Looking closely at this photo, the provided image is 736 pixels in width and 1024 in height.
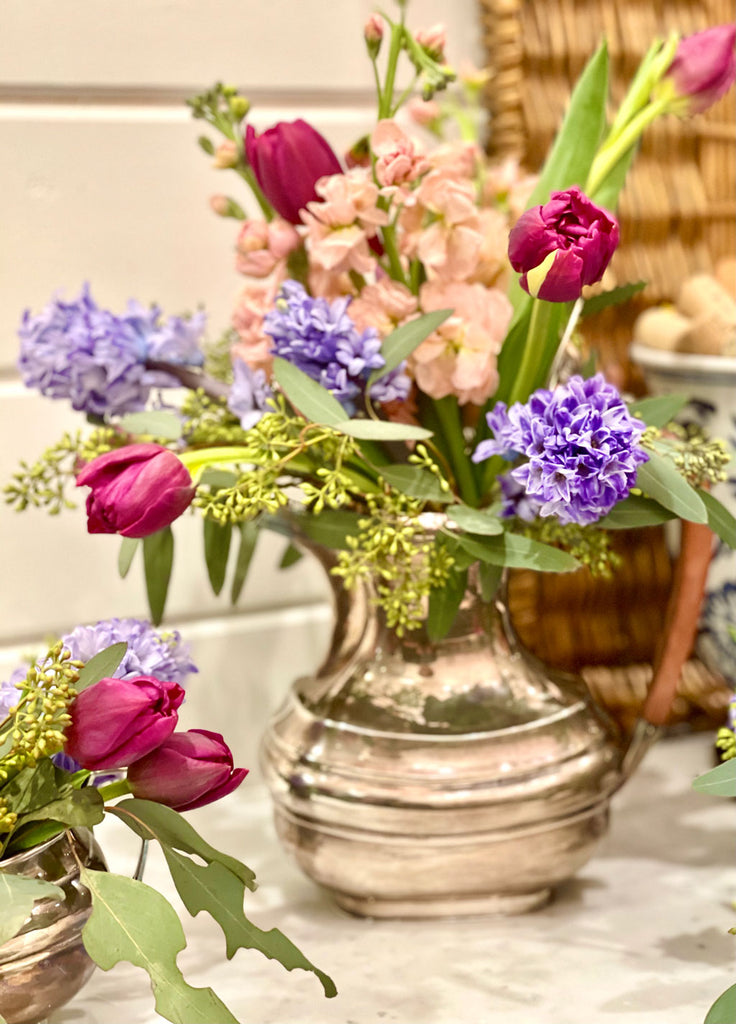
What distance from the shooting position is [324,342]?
506mm

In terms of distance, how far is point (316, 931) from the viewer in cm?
59

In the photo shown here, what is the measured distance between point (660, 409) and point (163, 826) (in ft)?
0.95

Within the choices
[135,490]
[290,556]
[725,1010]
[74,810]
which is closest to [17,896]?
[74,810]

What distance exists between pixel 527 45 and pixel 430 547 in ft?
1.37

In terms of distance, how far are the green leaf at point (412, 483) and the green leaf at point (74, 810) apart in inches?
7.1

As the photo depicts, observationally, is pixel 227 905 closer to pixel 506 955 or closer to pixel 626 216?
pixel 506 955

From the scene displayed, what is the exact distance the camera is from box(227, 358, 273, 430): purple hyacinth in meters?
0.56

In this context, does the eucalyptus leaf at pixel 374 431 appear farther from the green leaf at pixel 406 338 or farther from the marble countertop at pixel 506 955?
the marble countertop at pixel 506 955

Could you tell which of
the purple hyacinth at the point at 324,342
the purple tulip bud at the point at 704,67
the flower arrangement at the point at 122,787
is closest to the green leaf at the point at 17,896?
the flower arrangement at the point at 122,787

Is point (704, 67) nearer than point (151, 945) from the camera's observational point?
No

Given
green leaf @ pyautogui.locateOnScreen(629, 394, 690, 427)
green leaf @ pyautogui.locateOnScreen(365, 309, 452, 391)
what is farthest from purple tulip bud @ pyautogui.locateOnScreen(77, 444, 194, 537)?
green leaf @ pyautogui.locateOnScreen(629, 394, 690, 427)

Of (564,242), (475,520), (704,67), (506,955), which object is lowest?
(506,955)

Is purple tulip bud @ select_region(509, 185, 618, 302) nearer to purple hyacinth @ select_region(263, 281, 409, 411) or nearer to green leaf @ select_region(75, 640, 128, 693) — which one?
purple hyacinth @ select_region(263, 281, 409, 411)

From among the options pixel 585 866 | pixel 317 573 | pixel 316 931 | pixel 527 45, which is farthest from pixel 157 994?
pixel 527 45
